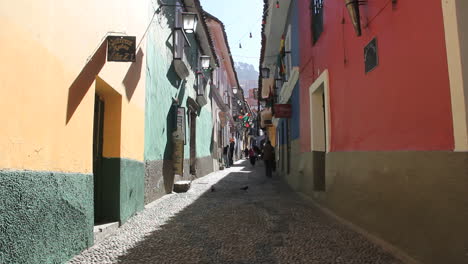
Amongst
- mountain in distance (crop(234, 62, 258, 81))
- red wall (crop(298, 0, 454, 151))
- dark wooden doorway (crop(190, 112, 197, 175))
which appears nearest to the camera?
red wall (crop(298, 0, 454, 151))

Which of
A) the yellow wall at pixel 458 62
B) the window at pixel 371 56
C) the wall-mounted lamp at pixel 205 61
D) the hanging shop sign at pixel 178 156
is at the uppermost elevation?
the wall-mounted lamp at pixel 205 61

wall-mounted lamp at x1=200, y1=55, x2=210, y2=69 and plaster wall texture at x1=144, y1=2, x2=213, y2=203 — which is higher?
wall-mounted lamp at x1=200, y1=55, x2=210, y2=69

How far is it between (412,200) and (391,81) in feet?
4.16

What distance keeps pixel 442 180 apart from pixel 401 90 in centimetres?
107

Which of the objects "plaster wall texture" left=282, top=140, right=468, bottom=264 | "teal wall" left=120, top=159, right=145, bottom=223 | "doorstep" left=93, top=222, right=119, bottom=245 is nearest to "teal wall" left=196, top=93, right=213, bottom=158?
"teal wall" left=120, top=159, right=145, bottom=223

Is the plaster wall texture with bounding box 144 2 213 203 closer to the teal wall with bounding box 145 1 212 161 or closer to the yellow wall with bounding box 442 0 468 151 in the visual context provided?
the teal wall with bounding box 145 1 212 161

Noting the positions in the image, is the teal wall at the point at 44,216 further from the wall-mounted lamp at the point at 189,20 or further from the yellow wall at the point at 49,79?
the wall-mounted lamp at the point at 189,20

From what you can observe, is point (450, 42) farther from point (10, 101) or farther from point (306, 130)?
point (306, 130)

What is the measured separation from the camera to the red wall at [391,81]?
9.80ft

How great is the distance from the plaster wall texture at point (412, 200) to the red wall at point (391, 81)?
0.15 metres

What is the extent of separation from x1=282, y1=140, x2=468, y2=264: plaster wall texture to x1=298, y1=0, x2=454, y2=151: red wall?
0.15m

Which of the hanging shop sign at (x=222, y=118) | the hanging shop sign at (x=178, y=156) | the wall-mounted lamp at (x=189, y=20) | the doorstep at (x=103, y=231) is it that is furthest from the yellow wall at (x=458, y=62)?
the hanging shop sign at (x=222, y=118)

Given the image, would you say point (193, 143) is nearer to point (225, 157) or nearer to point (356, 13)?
point (356, 13)

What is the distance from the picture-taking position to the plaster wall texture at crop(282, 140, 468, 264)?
2.74 m
